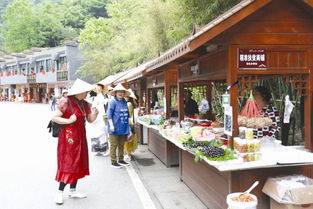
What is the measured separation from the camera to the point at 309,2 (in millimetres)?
4238

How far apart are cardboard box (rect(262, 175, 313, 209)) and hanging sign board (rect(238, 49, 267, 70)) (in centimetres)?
151

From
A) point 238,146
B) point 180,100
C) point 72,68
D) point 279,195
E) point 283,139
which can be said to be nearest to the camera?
point 279,195

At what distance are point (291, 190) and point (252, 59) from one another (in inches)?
68.4

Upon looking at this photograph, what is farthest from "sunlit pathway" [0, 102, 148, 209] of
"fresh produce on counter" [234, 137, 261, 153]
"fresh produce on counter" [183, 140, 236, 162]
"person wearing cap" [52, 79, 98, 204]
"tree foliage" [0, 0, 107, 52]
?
"tree foliage" [0, 0, 107, 52]

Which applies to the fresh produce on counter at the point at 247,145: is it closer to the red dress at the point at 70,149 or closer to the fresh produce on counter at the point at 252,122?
the fresh produce on counter at the point at 252,122

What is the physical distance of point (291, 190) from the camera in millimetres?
3812

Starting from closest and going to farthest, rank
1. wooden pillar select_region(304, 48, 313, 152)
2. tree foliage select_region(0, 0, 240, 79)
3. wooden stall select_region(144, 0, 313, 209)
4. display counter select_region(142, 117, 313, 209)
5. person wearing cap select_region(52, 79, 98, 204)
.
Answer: display counter select_region(142, 117, 313, 209) → wooden stall select_region(144, 0, 313, 209) → wooden pillar select_region(304, 48, 313, 152) → person wearing cap select_region(52, 79, 98, 204) → tree foliage select_region(0, 0, 240, 79)

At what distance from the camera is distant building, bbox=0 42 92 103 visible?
44.9 meters

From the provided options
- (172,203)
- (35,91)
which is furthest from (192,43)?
(35,91)

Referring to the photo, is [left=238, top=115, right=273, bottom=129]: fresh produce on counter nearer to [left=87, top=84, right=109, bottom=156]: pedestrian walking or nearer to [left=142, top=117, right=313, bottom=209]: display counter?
[left=142, top=117, right=313, bottom=209]: display counter

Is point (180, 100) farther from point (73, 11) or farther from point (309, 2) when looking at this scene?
point (73, 11)

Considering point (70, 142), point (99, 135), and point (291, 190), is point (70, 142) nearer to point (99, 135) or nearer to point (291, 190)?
point (291, 190)

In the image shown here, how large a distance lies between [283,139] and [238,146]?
2750mm

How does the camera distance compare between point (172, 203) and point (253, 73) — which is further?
point (172, 203)
